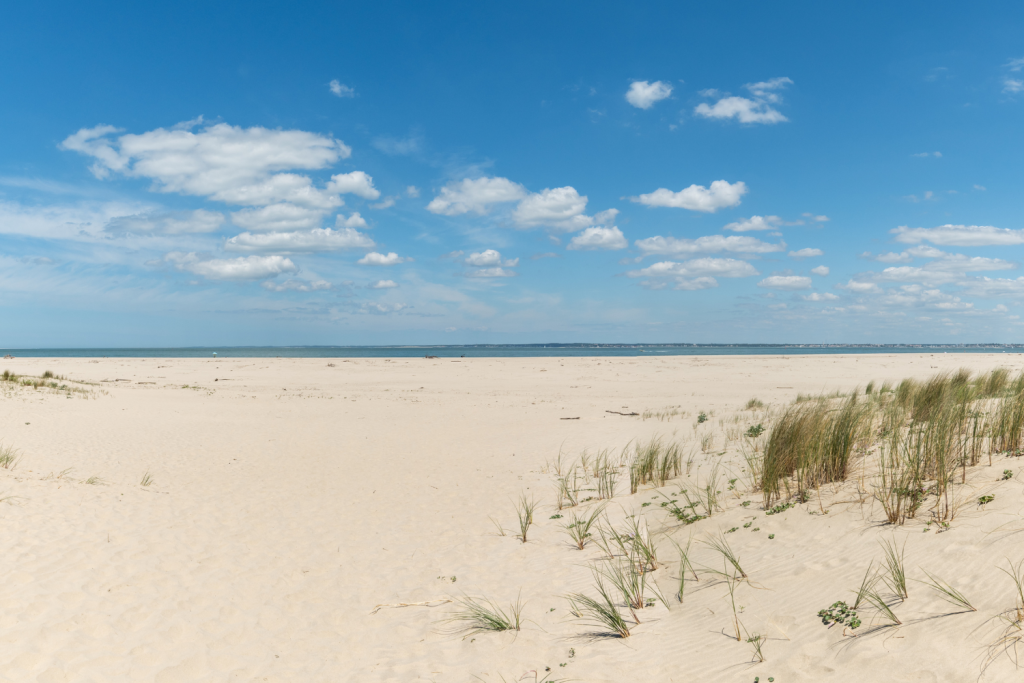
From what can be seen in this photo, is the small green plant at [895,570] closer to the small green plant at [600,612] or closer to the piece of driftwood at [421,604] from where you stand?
the small green plant at [600,612]

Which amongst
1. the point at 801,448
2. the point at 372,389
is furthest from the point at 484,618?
the point at 372,389

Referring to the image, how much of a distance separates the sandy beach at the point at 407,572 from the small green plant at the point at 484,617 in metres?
0.11

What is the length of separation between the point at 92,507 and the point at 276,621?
4.48m

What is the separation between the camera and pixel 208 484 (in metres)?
10.5

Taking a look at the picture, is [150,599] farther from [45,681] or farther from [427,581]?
[427,581]

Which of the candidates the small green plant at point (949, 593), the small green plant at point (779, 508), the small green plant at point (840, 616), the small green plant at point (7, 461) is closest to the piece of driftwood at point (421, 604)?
the small green plant at point (840, 616)

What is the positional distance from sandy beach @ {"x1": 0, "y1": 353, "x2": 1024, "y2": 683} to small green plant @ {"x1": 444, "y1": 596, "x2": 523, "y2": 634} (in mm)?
114

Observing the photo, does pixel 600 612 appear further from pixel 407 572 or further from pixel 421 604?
pixel 407 572

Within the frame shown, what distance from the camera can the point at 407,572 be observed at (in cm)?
704

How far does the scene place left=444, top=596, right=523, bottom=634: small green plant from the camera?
543 cm

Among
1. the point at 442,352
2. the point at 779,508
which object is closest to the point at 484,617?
the point at 779,508

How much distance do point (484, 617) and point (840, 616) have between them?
10.3 feet

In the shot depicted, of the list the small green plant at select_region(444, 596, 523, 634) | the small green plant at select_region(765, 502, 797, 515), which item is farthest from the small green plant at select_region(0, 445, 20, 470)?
the small green plant at select_region(765, 502, 797, 515)

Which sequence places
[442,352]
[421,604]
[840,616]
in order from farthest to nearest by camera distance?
1. [442,352]
2. [421,604]
3. [840,616]
